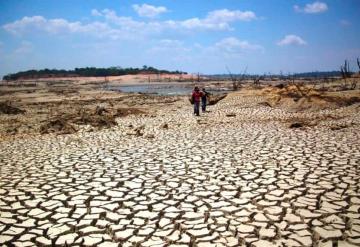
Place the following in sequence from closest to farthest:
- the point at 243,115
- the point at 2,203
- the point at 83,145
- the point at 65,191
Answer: the point at 2,203 < the point at 65,191 < the point at 83,145 < the point at 243,115

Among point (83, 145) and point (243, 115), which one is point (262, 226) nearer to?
point (83, 145)

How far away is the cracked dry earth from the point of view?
4352 mm

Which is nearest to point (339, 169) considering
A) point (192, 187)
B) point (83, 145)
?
point (192, 187)

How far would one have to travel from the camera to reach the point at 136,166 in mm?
7809

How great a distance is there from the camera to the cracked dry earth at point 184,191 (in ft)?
14.3

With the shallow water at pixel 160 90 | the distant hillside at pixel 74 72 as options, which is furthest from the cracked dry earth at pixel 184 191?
the distant hillside at pixel 74 72

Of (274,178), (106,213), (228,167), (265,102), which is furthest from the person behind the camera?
(265,102)

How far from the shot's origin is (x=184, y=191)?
236 inches

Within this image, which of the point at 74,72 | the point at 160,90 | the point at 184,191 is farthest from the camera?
the point at 74,72

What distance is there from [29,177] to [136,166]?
7.63 ft

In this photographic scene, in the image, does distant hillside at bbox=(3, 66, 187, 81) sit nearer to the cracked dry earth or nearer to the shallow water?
the shallow water

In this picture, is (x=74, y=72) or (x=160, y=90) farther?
(x=74, y=72)

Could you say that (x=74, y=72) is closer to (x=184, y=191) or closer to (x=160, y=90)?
(x=160, y=90)

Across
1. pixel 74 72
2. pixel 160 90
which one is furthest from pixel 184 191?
pixel 74 72
